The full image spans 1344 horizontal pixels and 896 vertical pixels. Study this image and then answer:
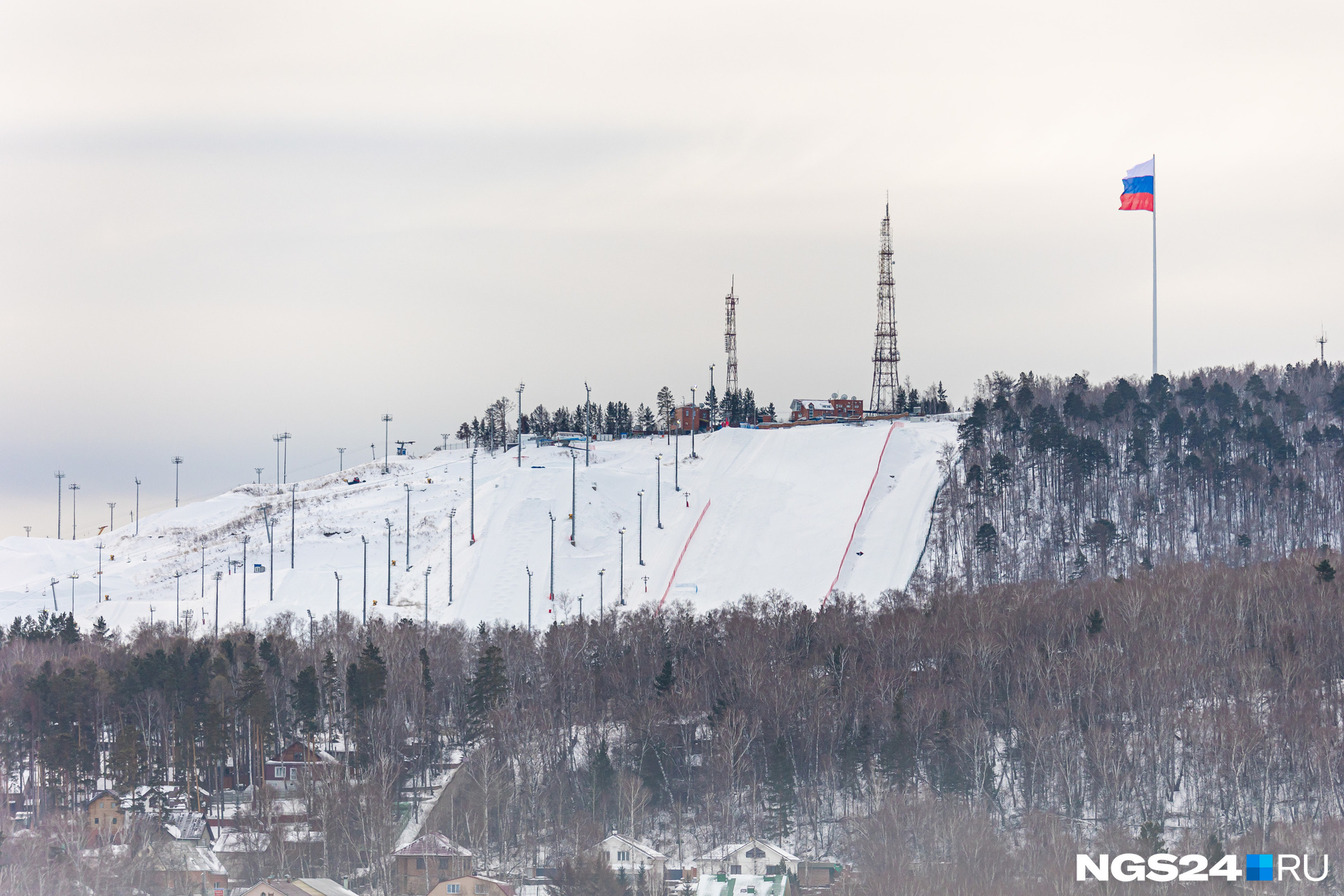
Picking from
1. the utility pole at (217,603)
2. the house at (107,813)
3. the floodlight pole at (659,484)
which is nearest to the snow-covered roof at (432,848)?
the house at (107,813)

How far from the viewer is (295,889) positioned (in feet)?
151

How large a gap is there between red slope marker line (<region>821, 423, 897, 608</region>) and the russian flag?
2747cm

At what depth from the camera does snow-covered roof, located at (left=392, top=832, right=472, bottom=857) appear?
164ft

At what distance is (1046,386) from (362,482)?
2552 inches

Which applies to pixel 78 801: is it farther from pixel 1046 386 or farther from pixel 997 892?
pixel 1046 386

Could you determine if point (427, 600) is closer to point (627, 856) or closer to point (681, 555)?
point (681, 555)

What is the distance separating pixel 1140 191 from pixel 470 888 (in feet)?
228

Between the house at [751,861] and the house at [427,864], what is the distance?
858cm

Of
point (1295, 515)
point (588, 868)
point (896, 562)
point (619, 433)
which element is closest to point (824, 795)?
point (588, 868)

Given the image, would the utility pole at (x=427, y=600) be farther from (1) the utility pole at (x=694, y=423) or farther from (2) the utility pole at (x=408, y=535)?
(1) the utility pole at (x=694, y=423)

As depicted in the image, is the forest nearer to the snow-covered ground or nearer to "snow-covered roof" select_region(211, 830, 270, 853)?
"snow-covered roof" select_region(211, 830, 270, 853)

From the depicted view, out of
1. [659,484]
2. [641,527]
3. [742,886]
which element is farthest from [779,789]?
[659,484]

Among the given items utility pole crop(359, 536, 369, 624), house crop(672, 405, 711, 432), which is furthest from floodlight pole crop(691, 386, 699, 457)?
utility pole crop(359, 536, 369, 624)

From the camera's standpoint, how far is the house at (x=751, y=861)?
51312 millimetres
